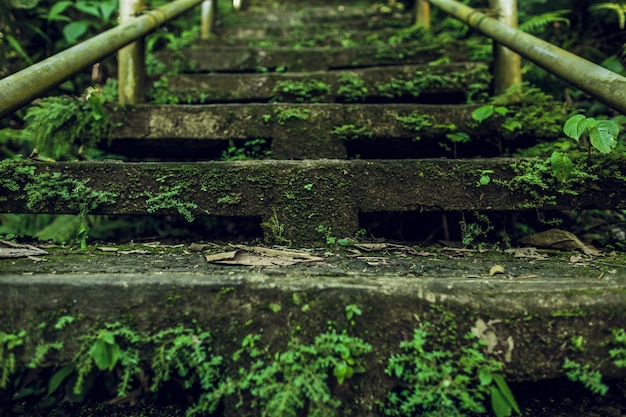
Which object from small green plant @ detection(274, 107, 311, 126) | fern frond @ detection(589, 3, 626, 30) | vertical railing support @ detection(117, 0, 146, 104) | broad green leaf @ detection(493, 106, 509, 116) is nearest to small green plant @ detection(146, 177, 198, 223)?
small green plant @ detection(274, 107, 311, 126)

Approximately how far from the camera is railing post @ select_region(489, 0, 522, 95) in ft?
7.56

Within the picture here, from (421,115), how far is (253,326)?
1.44m

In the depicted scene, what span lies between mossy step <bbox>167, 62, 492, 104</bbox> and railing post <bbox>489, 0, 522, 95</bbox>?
0.07 metres

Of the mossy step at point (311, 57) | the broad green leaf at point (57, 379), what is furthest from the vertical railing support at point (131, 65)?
the broad green leaf at point (57, 379)

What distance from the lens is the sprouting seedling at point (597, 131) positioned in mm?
1440

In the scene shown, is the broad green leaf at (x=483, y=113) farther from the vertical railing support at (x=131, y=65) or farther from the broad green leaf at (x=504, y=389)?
the vertical railing support at (x=131, y=65)

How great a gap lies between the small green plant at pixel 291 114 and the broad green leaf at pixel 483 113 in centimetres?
81

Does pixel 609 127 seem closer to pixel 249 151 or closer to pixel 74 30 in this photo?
pixel 249 151

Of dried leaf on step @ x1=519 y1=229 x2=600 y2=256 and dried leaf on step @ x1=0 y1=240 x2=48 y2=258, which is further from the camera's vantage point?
dried leaf on step @ x1=519 y1=229 x2=600 y2=256

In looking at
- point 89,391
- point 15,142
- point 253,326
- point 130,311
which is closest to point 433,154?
point 253,326

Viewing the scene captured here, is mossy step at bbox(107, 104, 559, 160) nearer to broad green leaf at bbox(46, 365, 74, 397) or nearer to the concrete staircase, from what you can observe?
the concrete staircase

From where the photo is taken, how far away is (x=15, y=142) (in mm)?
3281

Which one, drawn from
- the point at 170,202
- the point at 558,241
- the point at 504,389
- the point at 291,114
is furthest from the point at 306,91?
the point at 504,389

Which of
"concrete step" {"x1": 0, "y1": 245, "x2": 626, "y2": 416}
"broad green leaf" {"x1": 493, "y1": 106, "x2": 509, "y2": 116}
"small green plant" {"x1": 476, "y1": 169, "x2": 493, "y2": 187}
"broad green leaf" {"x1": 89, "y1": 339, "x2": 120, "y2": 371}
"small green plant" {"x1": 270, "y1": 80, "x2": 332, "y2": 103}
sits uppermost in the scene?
"small green plant" {"x1": 270, "y1": 80, "x2": 332, "y2": 103}
